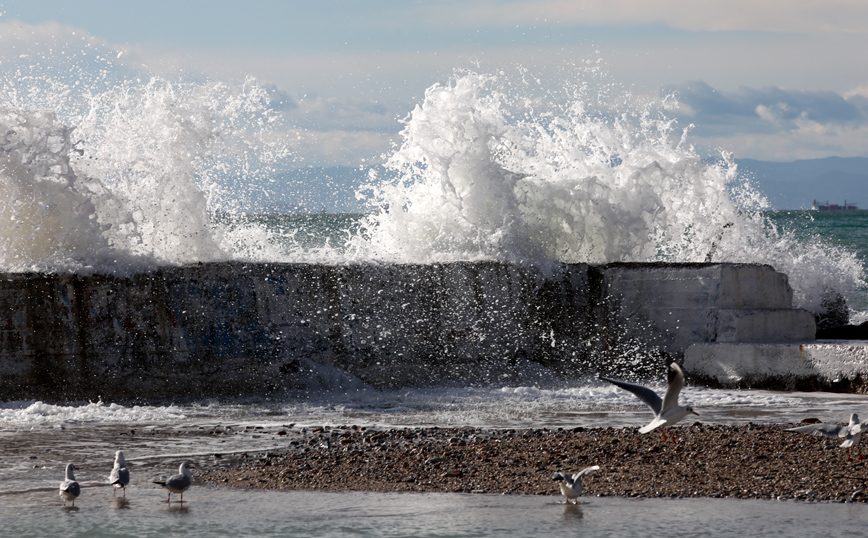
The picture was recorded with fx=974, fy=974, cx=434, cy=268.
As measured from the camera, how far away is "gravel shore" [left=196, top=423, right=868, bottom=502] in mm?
5031

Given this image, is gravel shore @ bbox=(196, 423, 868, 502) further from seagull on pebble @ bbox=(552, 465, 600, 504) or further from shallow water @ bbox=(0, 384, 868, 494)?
shallow water @ bbox=(0, 384, 868, 494)

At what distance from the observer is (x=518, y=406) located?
797 centimetres

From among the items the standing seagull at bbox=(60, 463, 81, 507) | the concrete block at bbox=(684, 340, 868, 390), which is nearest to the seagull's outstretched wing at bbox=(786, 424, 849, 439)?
the concrete block at bbox=(684, 340, 868, 390)

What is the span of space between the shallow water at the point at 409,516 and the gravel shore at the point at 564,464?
0.21 meters

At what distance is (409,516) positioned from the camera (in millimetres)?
4512

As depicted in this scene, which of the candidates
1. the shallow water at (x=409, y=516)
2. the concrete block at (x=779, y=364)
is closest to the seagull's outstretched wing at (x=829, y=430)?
the shallow water at (x=409, y=516)

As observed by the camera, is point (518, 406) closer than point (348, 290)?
Yes

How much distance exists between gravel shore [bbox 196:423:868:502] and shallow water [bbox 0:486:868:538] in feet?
0.69

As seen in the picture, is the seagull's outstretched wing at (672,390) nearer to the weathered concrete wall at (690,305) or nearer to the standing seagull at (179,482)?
the standing seagull at (179,482)

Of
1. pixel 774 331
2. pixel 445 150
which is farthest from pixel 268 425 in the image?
pixel 774 331

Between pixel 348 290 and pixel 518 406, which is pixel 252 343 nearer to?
pixel 348 290

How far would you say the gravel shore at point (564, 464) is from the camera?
16.5ft

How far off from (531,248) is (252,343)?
129 inches

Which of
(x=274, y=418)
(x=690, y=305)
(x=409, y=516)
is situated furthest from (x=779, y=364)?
(x=409, y=516)
